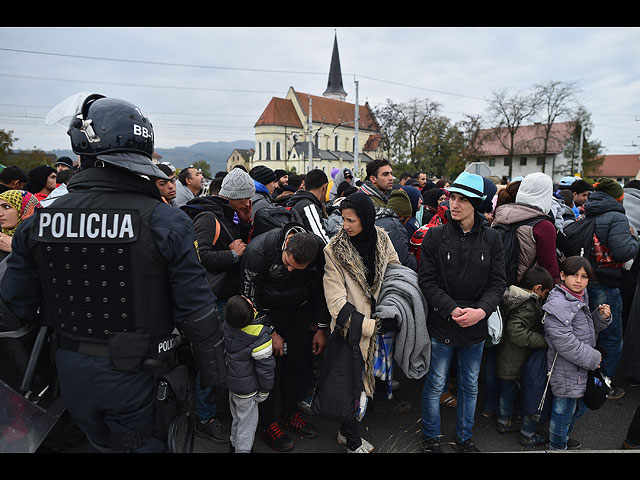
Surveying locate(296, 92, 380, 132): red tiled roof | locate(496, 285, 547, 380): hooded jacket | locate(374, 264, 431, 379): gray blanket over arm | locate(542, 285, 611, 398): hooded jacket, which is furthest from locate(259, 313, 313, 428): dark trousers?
locate(296, 92, 380, 132): red tiled roof

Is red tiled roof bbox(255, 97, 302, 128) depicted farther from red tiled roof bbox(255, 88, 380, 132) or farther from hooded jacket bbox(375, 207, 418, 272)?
hooded jacket bbox(375, 207, 418, 272)

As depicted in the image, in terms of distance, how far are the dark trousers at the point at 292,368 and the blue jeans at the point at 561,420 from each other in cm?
206

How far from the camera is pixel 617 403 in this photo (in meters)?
3.89

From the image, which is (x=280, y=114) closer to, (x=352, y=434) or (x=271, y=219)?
(x=271, y=219)

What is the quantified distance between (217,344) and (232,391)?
1.01 metres

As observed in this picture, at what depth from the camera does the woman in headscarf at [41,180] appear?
4.73 meters

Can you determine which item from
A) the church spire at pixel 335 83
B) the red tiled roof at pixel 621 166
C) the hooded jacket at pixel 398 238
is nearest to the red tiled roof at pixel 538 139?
the red tiled roof at pixel 621 166

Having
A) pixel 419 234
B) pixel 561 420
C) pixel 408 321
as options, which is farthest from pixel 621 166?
pixel 408 321

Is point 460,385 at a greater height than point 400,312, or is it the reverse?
point 400,312

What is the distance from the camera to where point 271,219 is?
3.64 m

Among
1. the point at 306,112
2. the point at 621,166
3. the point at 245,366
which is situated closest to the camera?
the point at 245,366

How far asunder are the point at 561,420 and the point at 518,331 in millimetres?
755

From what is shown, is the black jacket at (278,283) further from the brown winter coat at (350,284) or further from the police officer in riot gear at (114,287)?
the police officer in riot gear at (114,287)

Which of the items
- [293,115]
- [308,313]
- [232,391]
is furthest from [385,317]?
[293,115]
